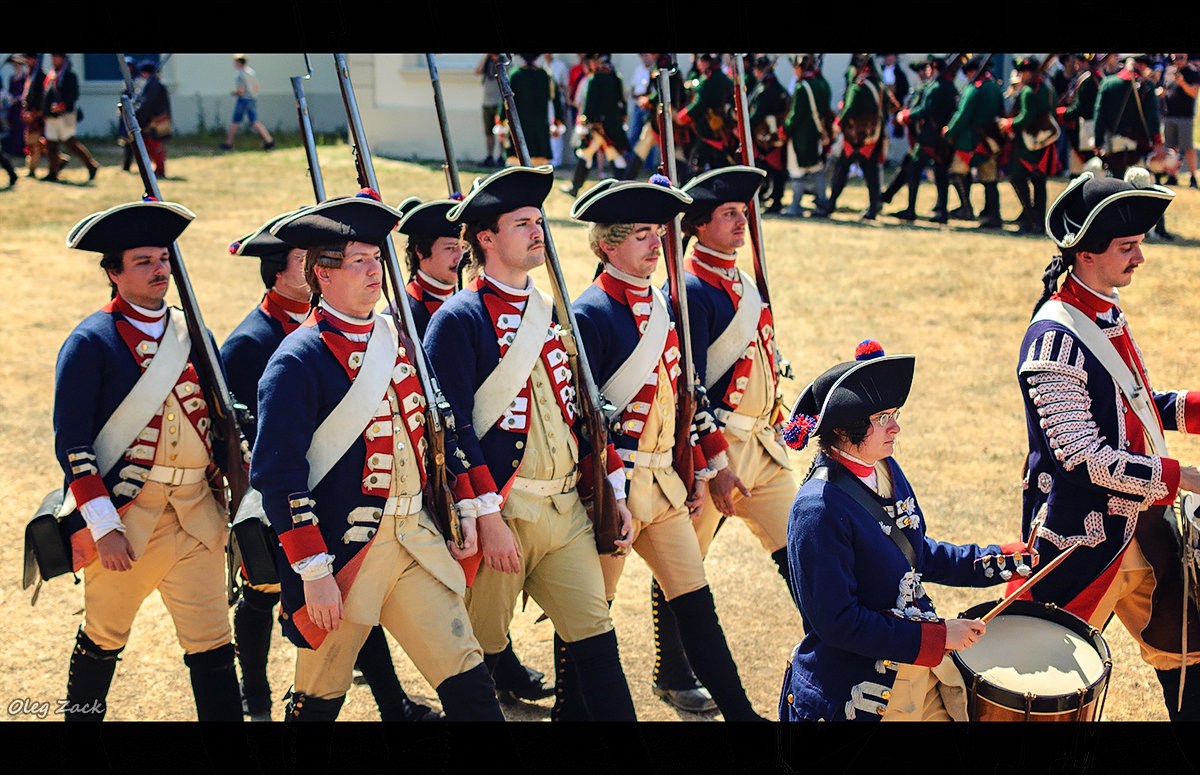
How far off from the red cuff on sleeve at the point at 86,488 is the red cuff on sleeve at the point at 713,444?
7.42 feet

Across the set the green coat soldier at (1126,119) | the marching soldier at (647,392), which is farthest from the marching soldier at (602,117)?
the marching soldier at (647,392)

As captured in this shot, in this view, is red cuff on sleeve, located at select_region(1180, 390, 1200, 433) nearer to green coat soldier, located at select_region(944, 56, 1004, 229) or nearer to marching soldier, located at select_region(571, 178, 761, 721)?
marching soldier, located at select_region(571, 178, 761, 721)

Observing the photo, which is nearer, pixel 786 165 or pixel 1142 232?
pixel 1142 232

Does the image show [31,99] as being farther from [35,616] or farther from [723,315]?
[723,315]

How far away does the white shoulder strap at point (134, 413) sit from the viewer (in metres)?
4.07

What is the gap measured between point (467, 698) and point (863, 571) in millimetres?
1328

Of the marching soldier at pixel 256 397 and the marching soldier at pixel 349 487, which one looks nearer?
the marching soldier at pixel 349 487

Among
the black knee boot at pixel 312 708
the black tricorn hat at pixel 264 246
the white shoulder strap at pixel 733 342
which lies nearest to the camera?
the black knee boot at pixel 312 708

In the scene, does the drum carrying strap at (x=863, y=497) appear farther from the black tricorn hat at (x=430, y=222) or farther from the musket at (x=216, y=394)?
the black tricorn hat at (x=430, y=222)

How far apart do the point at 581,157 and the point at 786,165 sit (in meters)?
2.76
